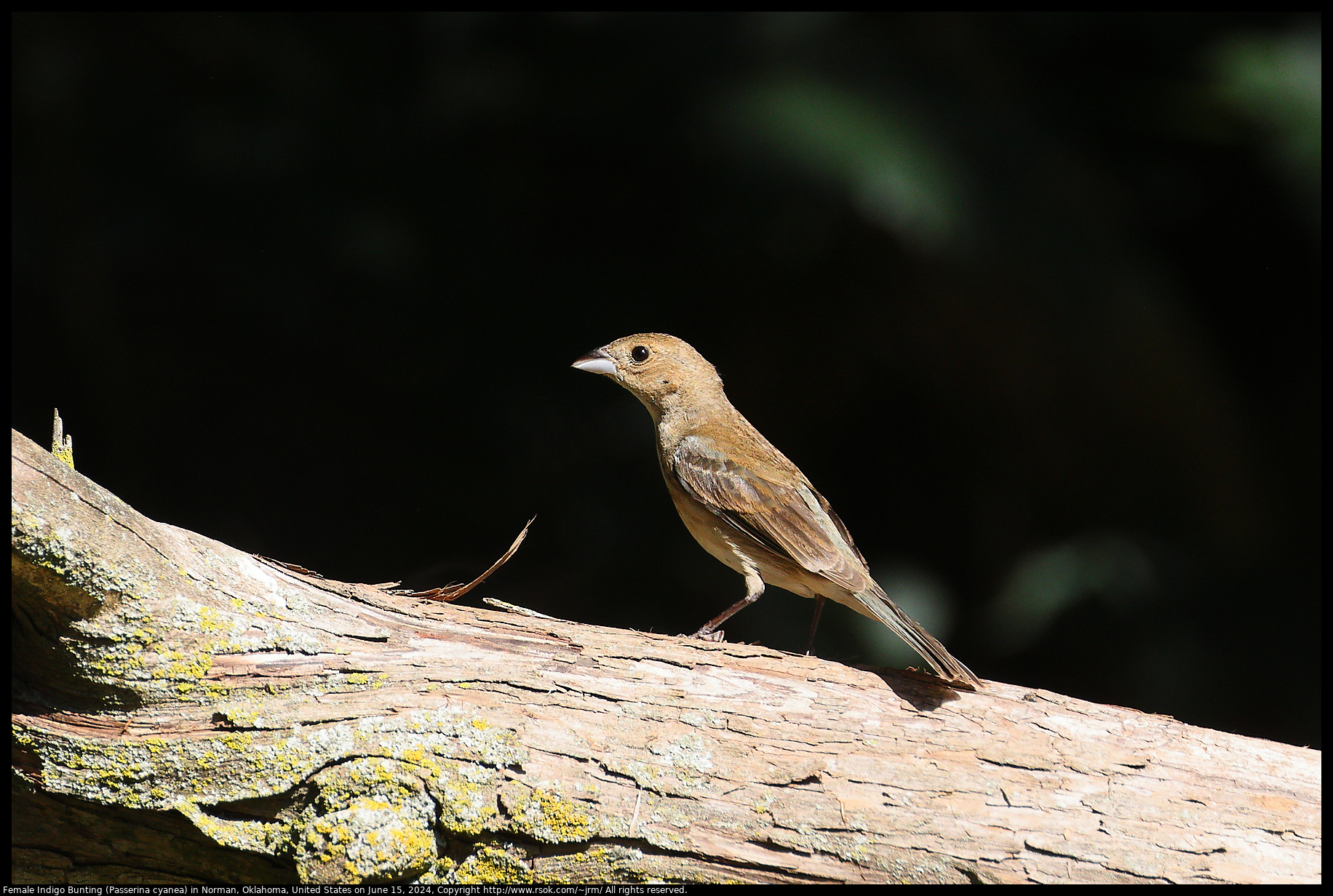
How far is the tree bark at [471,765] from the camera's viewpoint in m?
2.28

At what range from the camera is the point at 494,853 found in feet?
7.70

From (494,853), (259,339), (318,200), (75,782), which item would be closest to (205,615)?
(75,782)

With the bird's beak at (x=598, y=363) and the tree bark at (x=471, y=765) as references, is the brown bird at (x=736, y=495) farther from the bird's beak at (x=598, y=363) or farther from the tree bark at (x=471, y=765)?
the tree bark at (x=471, y=765)

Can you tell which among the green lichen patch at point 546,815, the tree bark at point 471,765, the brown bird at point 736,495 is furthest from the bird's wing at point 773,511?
the green lichen patch at point 546,815

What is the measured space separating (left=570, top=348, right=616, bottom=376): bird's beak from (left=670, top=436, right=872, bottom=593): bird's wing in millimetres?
515

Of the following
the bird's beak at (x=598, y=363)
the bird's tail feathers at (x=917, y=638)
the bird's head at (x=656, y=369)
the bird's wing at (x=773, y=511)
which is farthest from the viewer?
the bird's head at (x=656, y=369)

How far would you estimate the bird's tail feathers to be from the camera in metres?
2.90

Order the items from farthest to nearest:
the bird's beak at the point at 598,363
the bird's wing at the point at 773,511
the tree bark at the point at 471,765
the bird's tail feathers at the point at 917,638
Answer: the bird's beak at the point at 598,363 < the bird's wing at the point at 773,511 < the bird's tail feathers at the point at 917,638 < the tree bark at the point at 471,765

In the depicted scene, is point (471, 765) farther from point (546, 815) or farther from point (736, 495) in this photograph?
point (736, 495)

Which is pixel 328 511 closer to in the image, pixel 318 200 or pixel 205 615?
pixel 318 200

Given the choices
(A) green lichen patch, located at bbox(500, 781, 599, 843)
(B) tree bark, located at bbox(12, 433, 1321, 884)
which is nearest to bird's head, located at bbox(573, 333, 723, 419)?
(B) tree bark, located at bbox(12, 433, 1321, 884)

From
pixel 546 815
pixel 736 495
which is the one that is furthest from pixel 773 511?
pixel 546 815

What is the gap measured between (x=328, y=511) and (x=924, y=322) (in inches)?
132

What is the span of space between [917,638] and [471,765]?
5.19ft
